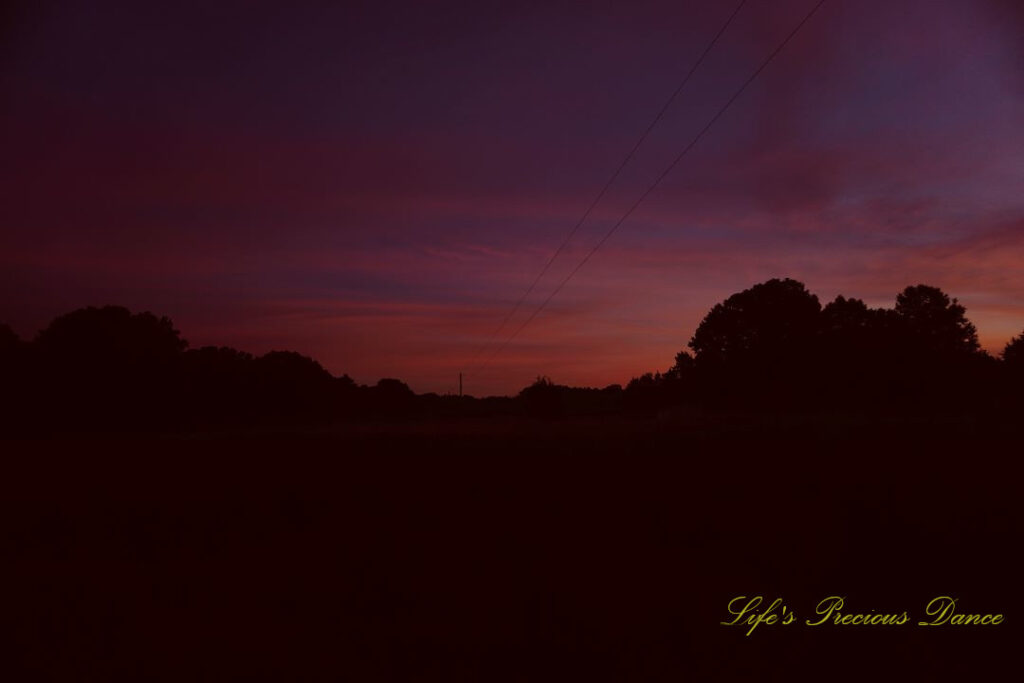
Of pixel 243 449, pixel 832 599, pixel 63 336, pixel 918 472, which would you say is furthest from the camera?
pixel 63 336

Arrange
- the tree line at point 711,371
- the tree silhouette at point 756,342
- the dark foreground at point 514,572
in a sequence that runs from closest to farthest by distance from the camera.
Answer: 1. the dark foreground at point 514,572
2. the tree line at point 711,371
3. the tree silhouette at point 756,342

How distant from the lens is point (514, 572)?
812cm

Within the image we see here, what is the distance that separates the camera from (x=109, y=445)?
3328 centimetres

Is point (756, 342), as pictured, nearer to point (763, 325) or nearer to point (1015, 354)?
point (763, 325)

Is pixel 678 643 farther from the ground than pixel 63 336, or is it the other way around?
pixel 63 336

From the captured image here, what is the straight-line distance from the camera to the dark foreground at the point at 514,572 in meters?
5.80

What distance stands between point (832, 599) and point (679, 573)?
5.74ft

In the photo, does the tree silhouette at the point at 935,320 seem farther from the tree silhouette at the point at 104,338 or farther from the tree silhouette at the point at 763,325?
the tree silhouette at the point at 104,338

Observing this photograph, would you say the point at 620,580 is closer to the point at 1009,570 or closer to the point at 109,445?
the point at 1009,570

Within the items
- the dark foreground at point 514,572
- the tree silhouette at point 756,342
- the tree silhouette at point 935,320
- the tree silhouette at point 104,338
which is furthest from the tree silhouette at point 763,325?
the tree silhouette at point 104,338

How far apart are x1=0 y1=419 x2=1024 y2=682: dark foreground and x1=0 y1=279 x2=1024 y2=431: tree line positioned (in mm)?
35069

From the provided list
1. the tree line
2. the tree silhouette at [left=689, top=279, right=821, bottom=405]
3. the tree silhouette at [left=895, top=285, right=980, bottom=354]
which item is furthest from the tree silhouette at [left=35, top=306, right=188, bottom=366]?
the tree silhouette at [left=895, top=285, right=980, bottom=354]

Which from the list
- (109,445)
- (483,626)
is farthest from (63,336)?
(483,626)

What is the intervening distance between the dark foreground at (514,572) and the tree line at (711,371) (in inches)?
1381
